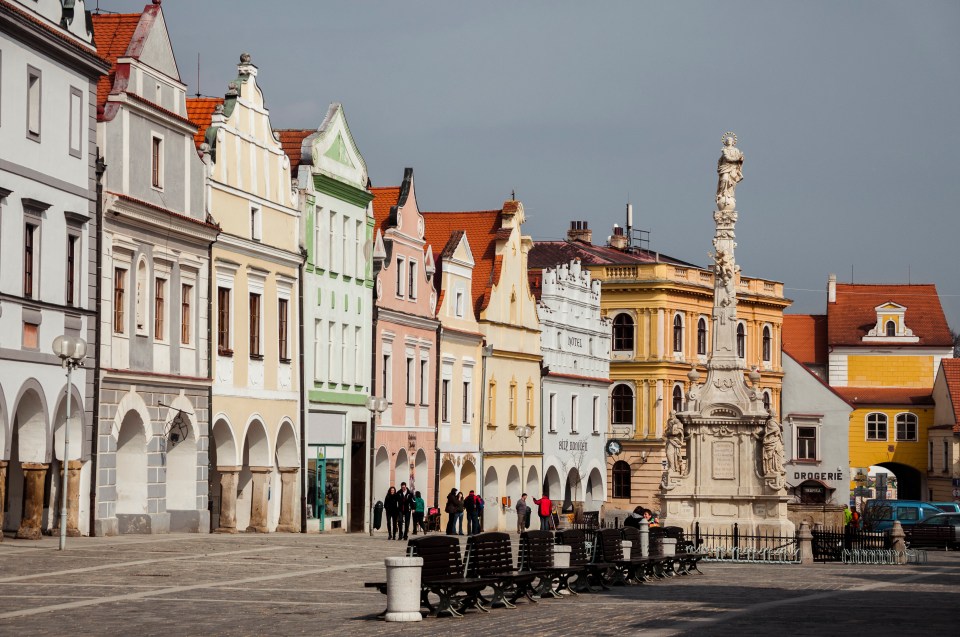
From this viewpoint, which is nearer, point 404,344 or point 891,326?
point 404,344

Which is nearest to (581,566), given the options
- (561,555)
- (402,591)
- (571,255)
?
(561,555)

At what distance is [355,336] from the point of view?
6012 cm

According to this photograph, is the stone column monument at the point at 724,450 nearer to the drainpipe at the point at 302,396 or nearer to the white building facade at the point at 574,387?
the drainpipe at the point at 302,396

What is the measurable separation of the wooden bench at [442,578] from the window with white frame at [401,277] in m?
Result: 39.8

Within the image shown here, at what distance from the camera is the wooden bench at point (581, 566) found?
2887 cm

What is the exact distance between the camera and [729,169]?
1991 inches

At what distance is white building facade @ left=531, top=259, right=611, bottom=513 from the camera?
8306cm

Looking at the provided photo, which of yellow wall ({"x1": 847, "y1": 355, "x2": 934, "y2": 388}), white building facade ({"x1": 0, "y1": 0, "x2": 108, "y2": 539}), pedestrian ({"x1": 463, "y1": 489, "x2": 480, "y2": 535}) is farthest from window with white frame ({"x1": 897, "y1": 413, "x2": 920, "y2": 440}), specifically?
white building facade ({"x1": 0, "y1": 0, "x2": 108, "y2": 539})

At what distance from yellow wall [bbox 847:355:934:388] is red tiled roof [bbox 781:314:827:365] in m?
2.44

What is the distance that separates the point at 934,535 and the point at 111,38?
29.4 metres

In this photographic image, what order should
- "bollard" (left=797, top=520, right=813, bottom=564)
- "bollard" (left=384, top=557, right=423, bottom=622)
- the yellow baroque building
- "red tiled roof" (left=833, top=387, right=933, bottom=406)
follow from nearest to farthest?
"bollard" (left=384, top=557, right=423, bottom=622), "bollard" (left=797, top=520, right=813, bottom=564), the yellow baroque building, "red tiled roof" (left=833, top=387, right=933, bottom=406)

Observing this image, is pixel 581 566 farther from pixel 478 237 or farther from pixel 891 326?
pixel 891 326

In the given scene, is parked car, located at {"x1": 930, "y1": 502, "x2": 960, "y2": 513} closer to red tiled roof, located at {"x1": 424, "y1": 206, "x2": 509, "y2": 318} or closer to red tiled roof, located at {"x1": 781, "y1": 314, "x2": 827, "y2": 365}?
red tiled roof, located at {"x1": 424, "y1": 206, "x2": 509, "y2": 318}

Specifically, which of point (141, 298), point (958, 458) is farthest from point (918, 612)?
point (958, 458)
